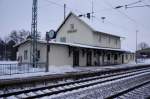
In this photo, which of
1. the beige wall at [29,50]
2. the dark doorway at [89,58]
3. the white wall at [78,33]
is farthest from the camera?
the white wall at [78,33]

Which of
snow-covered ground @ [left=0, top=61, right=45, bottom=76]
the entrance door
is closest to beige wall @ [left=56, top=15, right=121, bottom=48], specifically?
the entrance door

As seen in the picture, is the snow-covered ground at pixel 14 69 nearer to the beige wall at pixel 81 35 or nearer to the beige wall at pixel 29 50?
the beige wall at pixel 29 50

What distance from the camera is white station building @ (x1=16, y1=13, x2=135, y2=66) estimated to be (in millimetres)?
28469

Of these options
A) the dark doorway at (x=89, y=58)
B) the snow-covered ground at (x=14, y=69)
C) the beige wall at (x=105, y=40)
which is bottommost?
the snow-covered ground at (x=14, y=69)

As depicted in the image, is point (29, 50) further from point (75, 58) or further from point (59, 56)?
point (75, 58)

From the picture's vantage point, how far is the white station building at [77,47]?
28469mm

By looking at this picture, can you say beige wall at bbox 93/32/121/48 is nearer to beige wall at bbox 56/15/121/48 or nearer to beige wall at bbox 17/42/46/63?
beige wall at bbox 56/15/121/48

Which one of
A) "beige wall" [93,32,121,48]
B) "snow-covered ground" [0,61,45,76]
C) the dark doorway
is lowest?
"snow-covered ground" [0,61,45,76]

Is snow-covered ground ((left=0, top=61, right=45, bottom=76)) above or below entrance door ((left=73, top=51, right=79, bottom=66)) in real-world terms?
below

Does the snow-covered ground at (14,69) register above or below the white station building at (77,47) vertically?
below

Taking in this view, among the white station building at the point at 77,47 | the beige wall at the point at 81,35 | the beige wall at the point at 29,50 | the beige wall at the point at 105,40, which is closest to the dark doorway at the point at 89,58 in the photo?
the white station building at the point at 77,47

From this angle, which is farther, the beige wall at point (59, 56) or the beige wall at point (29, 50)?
the beige wall at point (29, 50)

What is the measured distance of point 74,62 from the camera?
32.8 m

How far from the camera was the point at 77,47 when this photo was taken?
102 ft
